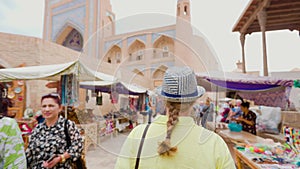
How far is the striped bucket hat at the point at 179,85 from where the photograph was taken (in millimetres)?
620

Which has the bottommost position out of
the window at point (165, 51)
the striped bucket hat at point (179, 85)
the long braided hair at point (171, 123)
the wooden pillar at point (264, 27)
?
the long braided hair at point (171, 123)

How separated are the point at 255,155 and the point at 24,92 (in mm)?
6233

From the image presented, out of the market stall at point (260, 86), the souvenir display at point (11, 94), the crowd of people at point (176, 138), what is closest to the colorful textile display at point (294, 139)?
the market stall at point (260, 86)

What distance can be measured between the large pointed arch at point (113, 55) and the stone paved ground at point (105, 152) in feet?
1.02

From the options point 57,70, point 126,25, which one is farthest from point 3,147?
point 57,70

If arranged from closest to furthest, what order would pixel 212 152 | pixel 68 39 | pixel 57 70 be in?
1. pixel 212 152
2. pixel 57 70
3. pixel 68 39

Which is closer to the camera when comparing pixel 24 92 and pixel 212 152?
pixel 212 152

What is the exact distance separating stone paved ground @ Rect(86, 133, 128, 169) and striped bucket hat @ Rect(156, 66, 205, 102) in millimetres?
266

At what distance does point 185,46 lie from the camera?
732 millimetres

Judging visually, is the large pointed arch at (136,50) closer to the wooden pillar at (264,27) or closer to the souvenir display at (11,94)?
the wooden pillar at (264,27)

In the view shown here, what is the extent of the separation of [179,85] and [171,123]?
0.14m

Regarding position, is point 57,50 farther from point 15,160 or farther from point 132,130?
point 132,130

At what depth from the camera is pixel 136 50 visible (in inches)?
29.7

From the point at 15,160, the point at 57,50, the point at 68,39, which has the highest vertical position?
the point at 68,39
